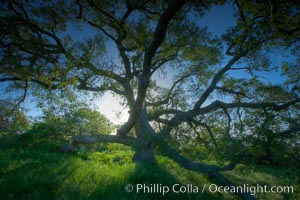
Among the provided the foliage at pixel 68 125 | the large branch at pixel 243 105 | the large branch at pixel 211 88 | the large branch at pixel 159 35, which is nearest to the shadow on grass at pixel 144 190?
the large branch at pixel 159 35

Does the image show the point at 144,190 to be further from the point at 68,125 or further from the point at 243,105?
the point at 68,125

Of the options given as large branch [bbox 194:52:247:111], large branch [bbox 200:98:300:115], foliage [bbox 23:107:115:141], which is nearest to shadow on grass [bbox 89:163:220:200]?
large branch [bbox 194:52:247:111]

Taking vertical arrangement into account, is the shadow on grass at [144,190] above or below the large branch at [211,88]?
below

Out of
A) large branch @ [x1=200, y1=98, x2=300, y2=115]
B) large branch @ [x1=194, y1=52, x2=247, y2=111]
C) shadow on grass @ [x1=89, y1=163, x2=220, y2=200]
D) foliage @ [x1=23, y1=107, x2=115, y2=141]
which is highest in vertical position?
large branch @ [x1=194, y1=52, x2=247, y2=111]

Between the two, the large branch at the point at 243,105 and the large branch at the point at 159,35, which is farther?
the large branch at the point at 243,105

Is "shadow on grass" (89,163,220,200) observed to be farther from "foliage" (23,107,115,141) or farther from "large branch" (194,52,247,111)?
"foliage" (23,107,115,141)

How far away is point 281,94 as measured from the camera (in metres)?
13.7

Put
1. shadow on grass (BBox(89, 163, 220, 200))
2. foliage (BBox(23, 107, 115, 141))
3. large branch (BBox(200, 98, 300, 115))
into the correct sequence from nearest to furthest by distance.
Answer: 1. shadow on grass (BBox(89, 163, 220, 200))
2. large branch (BBox(200, 98, 300, 115))
3. foliage (BBox(23, 107, 115, 141))

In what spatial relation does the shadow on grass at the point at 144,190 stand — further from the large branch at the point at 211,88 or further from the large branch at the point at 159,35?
the large branch at the point at 211,88

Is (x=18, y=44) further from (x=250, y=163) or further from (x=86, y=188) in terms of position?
(x=250, y=163)

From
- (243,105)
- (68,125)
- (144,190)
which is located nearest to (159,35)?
(144,190)

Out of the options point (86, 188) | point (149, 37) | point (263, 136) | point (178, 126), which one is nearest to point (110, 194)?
point (86, 188)

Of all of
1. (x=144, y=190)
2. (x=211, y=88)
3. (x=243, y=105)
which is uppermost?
(x=211, y=88)

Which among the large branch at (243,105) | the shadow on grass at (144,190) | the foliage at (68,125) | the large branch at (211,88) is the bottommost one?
the shadow on grass at (144,190)
